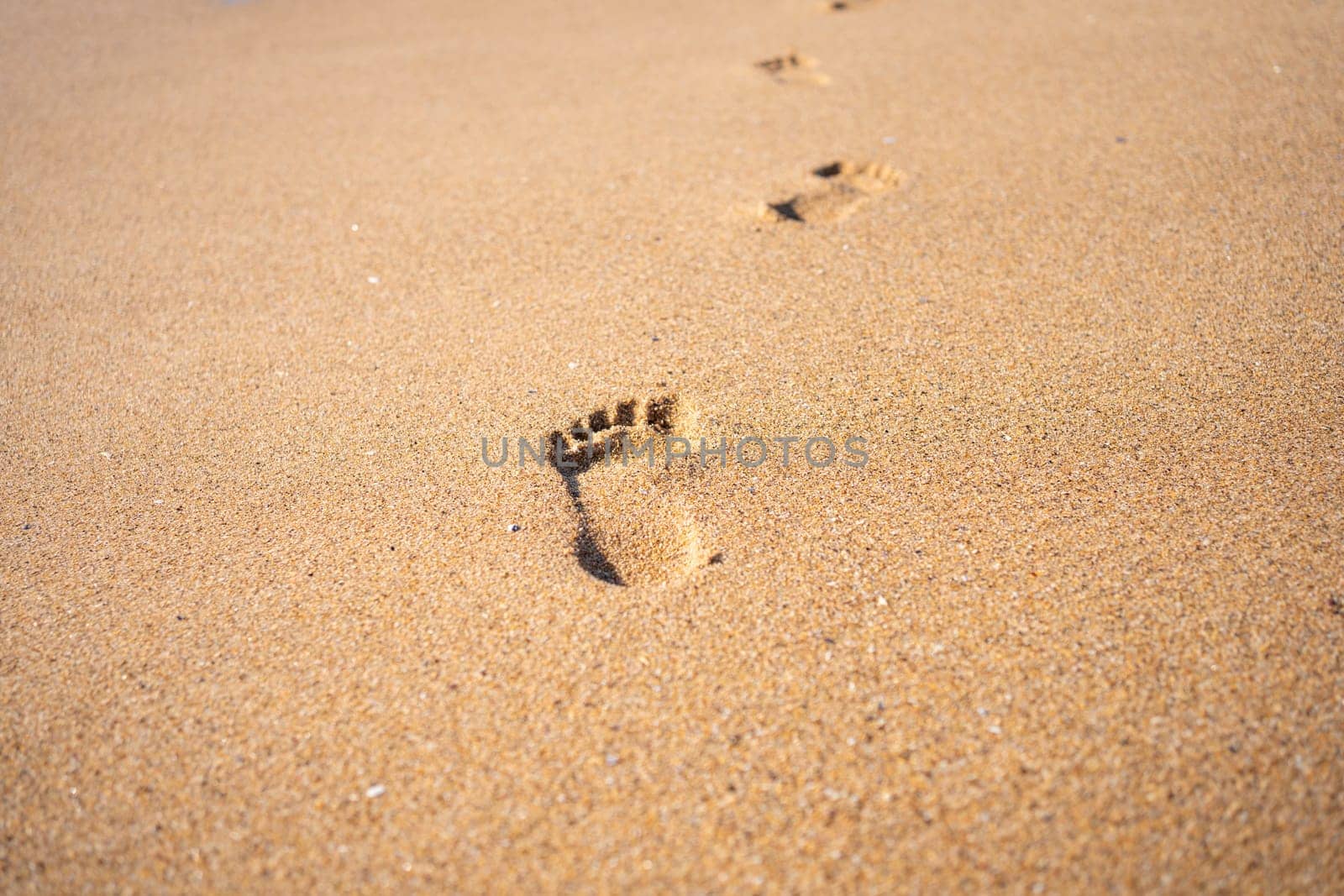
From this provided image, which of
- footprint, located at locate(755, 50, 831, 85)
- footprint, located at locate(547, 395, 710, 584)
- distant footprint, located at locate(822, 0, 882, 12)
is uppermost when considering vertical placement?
distant footprint, located at locate(822, 0, 882, 12)

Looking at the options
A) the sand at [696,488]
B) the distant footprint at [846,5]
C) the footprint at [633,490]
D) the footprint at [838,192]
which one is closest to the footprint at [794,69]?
the sand at [696,488]

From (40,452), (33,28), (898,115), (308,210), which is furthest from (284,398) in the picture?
(33,28)

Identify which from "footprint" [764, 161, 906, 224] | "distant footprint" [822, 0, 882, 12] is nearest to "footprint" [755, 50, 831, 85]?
"distant footprint" [822, 0, 882, 12]

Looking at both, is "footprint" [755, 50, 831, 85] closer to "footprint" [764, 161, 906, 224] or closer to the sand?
the sand

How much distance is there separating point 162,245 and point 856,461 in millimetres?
2570

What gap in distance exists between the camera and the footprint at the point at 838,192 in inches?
118

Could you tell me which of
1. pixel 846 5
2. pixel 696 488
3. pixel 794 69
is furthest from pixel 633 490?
pixel 846 5

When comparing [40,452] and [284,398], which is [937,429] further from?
[40,452]

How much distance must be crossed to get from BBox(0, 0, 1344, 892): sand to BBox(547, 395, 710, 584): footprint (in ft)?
0.05

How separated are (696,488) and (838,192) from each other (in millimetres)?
1555

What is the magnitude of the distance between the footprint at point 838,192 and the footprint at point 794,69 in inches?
33.5

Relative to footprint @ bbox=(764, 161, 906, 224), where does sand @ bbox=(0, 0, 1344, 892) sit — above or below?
below

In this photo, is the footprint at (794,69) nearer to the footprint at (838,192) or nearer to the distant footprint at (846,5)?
the distant footprint at (846,5)

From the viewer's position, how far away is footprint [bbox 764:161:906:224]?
2.99m
